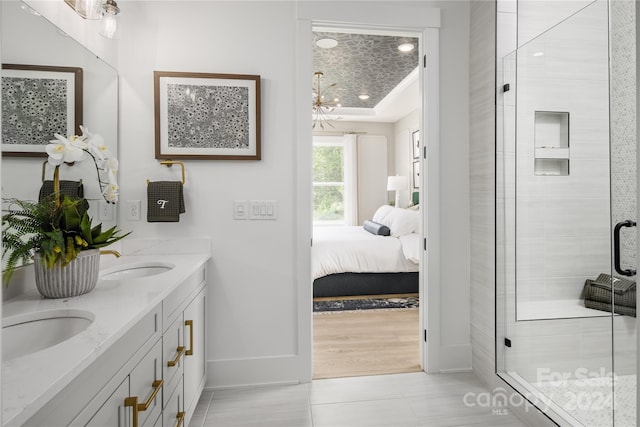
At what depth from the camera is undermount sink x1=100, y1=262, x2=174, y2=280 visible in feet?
6.47

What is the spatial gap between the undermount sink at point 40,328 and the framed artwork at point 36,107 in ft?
2.15

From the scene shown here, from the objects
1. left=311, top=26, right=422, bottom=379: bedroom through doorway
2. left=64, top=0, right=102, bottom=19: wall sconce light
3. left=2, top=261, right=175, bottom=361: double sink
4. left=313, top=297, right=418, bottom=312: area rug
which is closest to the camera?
left=2, top=261, right=175, bottom=361: double sink

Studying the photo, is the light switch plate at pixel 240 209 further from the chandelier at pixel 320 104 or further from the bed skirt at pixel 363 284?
the chandelier at pixel 320 104

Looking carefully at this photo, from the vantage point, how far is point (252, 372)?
2.41m

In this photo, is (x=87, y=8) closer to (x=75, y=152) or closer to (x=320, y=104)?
(x=75, y=152)

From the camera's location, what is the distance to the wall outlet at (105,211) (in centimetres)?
206

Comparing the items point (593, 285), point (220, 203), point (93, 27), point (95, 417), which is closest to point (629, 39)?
point (593, 285)

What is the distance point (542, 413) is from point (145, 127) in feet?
8.79

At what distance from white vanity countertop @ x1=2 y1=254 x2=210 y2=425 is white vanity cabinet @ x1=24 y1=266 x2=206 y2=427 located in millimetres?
56

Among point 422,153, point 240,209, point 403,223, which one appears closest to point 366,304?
point 403,223

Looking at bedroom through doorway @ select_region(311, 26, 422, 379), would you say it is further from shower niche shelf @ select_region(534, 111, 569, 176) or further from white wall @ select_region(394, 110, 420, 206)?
shower niche shelf @ select_region(534, 111, 569, 176)

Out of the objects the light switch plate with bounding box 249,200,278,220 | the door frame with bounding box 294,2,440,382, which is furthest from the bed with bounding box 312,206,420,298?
the light switch plate with bounding box 249,200,278,220

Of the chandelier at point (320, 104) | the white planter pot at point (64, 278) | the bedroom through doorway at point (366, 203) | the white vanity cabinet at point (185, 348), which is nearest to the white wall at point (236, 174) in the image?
the white vanity cabinet at point (185, 348)

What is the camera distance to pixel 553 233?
1972 millimetres
